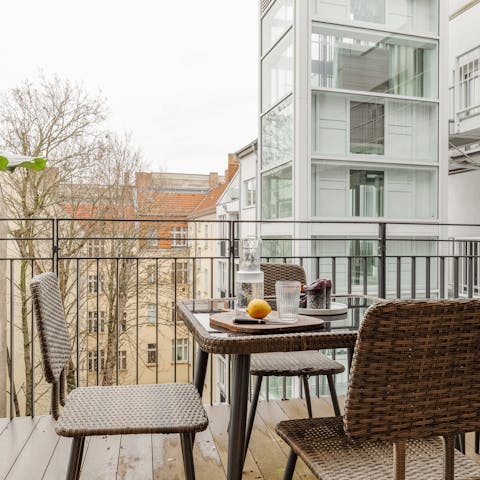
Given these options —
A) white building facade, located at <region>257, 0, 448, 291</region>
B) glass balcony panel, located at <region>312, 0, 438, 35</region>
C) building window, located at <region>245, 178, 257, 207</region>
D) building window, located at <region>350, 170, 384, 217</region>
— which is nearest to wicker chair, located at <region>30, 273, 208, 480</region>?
white building facade, located at <region>257, 0, 448, 291</region>

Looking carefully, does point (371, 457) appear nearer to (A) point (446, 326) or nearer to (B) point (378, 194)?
(A) point (446, 326)

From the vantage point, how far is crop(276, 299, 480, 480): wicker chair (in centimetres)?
101

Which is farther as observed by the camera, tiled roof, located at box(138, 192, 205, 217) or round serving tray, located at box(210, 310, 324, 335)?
tiled roof, located at box(138, 192, 205, 217)

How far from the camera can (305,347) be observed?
52.3 inches

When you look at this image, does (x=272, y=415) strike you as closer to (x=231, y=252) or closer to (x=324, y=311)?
(x=231, y=252)

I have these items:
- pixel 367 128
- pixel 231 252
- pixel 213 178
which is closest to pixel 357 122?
pixel 367 128

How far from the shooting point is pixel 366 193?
6.18 m

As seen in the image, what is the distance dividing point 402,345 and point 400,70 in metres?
6.05

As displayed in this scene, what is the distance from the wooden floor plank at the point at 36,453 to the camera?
1.99 m

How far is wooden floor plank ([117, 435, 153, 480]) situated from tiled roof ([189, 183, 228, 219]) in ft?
36.5

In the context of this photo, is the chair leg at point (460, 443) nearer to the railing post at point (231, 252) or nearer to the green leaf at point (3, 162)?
the railing post at point (231, 252)

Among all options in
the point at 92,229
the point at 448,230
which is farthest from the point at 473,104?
the point at 92,229

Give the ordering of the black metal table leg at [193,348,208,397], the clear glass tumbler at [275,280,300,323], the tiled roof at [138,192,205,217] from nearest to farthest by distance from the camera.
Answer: the clear glass tumbler at [275,280,300,323] → the black metal table leg at [193,348,208,397] → the tiled roof at [138,192,205,217]

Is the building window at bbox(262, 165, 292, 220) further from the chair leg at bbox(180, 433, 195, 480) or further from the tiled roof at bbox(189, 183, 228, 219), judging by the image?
the tiled roof at bbox(189, 183, 228, 219)
